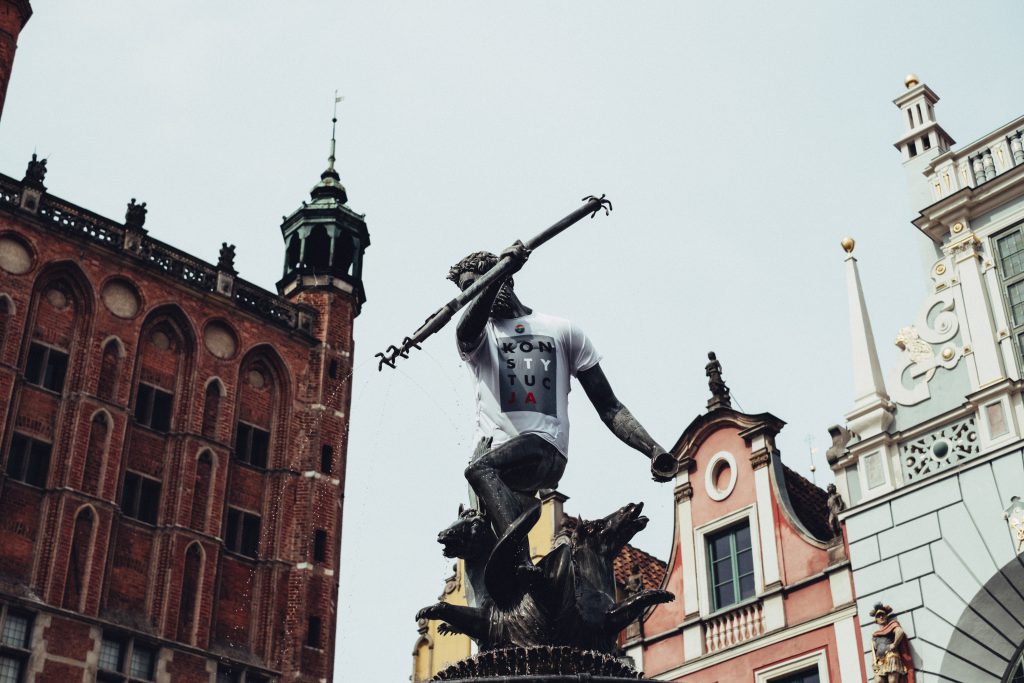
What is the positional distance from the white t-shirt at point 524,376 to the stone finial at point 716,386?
1600cm

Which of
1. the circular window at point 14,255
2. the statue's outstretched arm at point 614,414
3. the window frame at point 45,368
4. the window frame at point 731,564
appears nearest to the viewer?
the statue's outstretched arm at point 614,414

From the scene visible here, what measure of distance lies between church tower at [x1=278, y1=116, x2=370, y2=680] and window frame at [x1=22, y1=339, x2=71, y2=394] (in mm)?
8197

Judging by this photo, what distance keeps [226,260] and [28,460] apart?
10.7 meters

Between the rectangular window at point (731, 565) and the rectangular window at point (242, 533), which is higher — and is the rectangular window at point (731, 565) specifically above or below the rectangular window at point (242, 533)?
below

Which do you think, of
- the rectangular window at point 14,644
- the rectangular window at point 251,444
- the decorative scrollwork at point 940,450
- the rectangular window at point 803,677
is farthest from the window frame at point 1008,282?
the rectangular window at point 251,444

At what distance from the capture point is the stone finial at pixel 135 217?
1652 inches

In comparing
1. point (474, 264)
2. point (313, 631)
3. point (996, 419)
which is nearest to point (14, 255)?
point (313, 631)

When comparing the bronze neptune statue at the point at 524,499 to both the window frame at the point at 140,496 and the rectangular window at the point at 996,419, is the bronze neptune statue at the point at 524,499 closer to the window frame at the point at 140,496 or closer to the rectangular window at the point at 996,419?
the rectangular window at the point at 996,419

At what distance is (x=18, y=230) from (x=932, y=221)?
2739 cm

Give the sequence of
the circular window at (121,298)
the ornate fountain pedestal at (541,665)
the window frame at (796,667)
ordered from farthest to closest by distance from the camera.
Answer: the circular window at (121,298) → the window frame at (796,667) → the ornate fountain pedestal at (541,665)

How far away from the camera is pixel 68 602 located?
3519 centimetres

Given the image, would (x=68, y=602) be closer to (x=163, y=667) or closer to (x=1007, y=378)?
(x=163, y=667)

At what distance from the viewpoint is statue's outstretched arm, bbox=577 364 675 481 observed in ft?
23.8

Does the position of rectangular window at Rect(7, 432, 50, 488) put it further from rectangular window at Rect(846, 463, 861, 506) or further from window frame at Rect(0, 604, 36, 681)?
rectangular window at Rect(846, 463, 861, 506)
